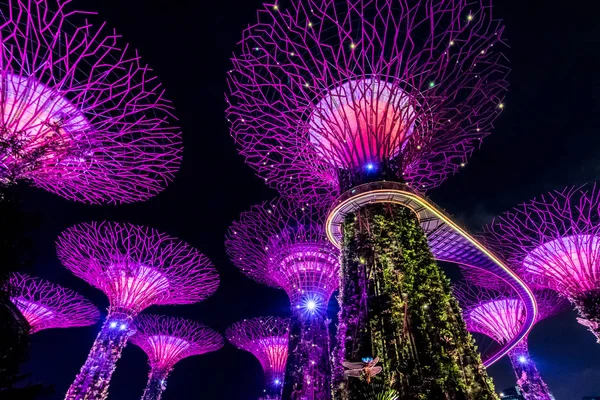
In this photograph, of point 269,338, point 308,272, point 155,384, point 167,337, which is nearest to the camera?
point 308,272

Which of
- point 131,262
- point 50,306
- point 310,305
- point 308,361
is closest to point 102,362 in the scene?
point 131,262

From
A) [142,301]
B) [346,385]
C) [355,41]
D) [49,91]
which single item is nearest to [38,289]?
[142,301]

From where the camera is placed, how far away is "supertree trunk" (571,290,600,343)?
54.5ft

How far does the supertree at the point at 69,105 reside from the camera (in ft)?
30.9

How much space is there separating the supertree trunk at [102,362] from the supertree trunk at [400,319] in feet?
50.7

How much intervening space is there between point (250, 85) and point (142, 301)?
16063mm

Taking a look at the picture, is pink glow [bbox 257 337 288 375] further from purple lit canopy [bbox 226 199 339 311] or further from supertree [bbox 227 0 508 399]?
supertree [bbox 227 0 508 399]

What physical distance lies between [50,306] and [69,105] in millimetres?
20153

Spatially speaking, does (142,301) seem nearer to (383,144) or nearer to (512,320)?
(383,144)

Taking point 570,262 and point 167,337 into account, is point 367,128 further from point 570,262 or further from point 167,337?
point 167,337

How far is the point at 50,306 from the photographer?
24.0m

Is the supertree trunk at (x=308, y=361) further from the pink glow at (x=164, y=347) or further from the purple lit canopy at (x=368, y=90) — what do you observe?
the pink glow at (x=164, y=347)

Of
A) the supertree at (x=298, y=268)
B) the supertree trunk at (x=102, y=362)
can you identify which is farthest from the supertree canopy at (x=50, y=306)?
the supertree at (x=298, y=268)

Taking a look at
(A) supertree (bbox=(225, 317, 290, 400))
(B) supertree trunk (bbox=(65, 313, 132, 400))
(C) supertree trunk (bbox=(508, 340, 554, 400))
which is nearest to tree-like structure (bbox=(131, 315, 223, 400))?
(A) supertree (bbox=(225, 317, 290, 400))
